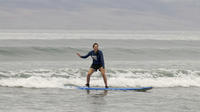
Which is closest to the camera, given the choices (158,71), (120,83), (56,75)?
(120,83)

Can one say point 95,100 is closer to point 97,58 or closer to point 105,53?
point 97,58

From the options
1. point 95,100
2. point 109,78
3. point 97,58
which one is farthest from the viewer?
point 109,78

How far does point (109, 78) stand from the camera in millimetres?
22016

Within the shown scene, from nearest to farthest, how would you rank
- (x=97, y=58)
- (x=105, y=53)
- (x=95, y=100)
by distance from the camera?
(x=95, y=100) → (x=97, y=58) → (x=105, y=53)

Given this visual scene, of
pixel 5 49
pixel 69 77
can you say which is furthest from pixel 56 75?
pixel 5 49

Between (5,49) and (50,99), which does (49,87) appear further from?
(5,49)

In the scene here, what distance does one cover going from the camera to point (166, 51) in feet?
145

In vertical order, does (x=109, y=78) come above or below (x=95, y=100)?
above

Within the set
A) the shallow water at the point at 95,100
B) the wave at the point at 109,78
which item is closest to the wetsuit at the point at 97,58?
the shallow water at the point at 95,100

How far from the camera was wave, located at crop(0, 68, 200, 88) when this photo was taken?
19902mm

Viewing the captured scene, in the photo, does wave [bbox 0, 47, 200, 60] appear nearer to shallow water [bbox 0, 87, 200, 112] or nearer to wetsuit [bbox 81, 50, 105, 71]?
wetsuit [bbox 81, 50, 105, 71]

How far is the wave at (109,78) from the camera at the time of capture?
65.3ft

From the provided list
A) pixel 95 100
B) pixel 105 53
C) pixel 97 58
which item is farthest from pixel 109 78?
pixel 105 53

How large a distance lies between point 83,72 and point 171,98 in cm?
788
